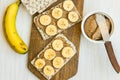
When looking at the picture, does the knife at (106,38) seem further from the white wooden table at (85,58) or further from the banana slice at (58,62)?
the banana slice at (58,62)

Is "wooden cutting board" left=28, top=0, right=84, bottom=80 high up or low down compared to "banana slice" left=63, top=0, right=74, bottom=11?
down

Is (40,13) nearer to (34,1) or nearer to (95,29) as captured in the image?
(34,1)

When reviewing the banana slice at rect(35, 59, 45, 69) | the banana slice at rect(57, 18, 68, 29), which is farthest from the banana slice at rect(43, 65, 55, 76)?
the banana slice at rect(57, 18, 68, 29)

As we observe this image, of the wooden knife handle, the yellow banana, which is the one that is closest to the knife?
the wooden knife handle

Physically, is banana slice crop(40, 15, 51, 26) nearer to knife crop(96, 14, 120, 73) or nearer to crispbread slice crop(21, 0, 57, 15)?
crispbread slice crop(21, 0, 57, 15)

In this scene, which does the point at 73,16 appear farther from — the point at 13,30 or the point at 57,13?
the point at 13,30

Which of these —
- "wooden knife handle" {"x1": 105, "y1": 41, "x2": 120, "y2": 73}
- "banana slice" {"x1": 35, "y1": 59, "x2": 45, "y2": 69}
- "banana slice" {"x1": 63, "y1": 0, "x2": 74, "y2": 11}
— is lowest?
"wooden knife handle" {"x1": 105, "y1": 41, "x2": 120, "y2": 73}

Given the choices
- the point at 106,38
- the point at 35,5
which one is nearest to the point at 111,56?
the point at 106,38
